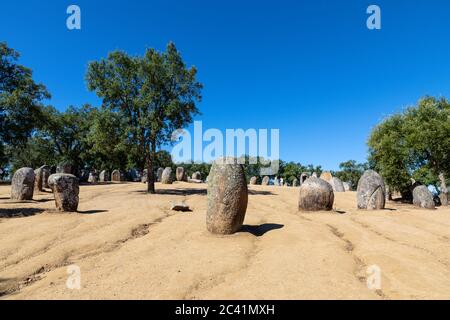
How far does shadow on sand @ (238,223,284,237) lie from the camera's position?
1179 cm

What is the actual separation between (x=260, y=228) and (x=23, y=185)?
16.6m

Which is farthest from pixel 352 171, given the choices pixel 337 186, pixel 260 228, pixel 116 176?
pixel 260 228

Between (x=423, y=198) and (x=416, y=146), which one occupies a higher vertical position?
(x=416, y=146)

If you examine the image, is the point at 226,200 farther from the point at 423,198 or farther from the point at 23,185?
the point at 423,198

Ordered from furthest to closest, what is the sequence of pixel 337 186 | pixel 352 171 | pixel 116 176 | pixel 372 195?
pixel 352 171 < pixel 116 176 < pixel 337 186 < pixel 372 195

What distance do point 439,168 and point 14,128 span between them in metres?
34.0

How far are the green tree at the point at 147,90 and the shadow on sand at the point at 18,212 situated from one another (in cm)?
1088

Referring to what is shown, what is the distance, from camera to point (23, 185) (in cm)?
2117

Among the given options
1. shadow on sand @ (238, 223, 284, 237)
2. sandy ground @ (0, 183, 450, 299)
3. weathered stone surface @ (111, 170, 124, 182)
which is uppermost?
weathered stone surface @ (111, 170, 124, 182)

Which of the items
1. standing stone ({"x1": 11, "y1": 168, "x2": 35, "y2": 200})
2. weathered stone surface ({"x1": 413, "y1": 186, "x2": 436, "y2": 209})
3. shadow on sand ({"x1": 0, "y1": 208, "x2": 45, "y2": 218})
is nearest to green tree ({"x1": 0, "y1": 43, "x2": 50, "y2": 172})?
standing stone ({"x1": 11, "y1": 168, "x2": 35, "y2": 200})

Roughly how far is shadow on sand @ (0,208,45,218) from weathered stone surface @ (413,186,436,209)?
935 inches

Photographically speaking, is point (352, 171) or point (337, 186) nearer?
point (337, 186)

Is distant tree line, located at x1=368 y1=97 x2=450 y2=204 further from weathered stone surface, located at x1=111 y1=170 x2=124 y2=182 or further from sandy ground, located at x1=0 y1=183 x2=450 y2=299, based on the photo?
weathered stone surface, located at x1=111 y1=170 x2=124 y2=182
